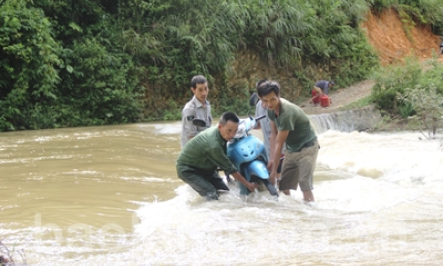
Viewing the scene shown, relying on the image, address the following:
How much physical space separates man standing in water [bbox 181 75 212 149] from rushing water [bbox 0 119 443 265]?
0.76 metres

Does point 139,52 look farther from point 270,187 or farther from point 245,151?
point 270,187

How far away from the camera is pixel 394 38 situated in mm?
26797

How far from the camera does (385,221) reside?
5609 mm

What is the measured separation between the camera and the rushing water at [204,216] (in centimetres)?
479

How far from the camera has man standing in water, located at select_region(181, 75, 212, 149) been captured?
6.62 metres

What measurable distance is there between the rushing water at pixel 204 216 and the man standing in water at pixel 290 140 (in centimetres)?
27

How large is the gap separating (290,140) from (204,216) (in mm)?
1172

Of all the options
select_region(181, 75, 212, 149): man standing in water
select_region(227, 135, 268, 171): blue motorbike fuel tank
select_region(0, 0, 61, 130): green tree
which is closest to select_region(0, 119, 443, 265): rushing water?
select_region(227, 135, 268, 171): blue motorbike fuel tank

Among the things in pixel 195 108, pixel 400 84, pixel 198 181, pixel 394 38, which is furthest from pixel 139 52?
pixel 394 38

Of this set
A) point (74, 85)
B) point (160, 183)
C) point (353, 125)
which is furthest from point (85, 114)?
point (160, 183)

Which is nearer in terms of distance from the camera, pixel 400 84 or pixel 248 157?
pixel 248 157

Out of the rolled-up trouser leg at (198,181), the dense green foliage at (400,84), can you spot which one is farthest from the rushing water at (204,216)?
the dense green foliage at (400,84)

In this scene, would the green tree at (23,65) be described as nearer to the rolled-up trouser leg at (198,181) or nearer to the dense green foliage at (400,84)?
the dense green foliage at (400,84)

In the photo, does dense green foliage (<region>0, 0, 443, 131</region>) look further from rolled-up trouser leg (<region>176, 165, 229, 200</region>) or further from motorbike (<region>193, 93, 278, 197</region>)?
motorbike (<region>193, 93, 278, 197</region>)
